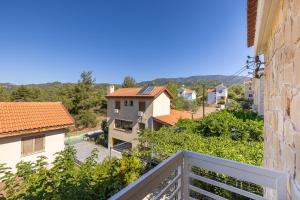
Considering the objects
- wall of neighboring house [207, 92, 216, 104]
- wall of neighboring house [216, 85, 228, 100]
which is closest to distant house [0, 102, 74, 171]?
wall of neighboring house [216, 85, 228, 100]

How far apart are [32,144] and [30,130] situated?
0.66 metres

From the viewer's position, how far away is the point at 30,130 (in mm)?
7727

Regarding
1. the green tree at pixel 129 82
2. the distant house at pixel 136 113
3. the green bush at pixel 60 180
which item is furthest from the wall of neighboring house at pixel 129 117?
the green tree at pixel 129 82

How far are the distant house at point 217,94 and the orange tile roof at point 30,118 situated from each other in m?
37.8

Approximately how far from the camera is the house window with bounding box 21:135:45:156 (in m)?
7.71

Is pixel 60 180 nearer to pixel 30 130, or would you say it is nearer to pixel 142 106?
pixel 30 130

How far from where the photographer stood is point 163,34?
18516 mm

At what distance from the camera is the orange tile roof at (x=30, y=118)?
739 cm

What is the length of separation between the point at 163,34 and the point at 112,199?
62.6 ft

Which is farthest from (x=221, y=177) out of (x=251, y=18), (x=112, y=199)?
(x=112, y=199)

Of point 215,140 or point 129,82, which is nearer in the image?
point 215,140

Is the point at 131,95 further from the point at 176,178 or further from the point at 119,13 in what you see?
the point at 176,178

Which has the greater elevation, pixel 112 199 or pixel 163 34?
pixel 163 34

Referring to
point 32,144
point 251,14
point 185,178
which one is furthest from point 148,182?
point 32,144
